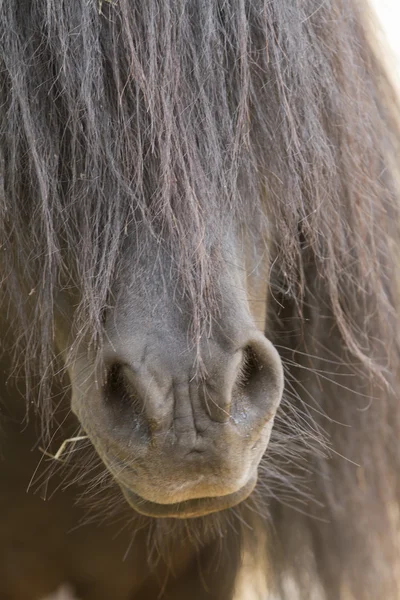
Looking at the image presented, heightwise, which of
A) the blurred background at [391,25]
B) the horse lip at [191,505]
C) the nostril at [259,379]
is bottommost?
the horse lip at [191,505]

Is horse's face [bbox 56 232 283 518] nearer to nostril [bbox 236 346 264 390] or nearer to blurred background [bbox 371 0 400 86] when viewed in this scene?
nostril [bbox 236 346 264 390]

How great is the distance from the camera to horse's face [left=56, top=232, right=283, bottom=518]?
706mm

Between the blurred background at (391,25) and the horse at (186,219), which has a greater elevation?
the blurred background at (391,25)

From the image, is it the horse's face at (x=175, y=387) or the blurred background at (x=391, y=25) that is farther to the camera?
the blurred background at (x=391, y=25)

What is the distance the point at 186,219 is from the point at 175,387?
148mm

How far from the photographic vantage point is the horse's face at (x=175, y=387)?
706mm

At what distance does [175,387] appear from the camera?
711 mm

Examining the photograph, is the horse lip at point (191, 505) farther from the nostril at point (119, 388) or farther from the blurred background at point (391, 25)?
the blurred background at point (391, 25)

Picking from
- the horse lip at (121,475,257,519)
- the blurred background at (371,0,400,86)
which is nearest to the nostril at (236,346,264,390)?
the horse lip at (121,475,257,519)

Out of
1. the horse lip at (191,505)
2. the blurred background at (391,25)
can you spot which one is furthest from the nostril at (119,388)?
the blurred background at (391,25)

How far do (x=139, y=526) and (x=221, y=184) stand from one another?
0.56m

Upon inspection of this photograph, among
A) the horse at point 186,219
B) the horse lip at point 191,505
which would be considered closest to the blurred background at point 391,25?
the horse at point 186,219

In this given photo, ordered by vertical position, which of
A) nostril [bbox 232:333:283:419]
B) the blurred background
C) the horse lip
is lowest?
the horse lip

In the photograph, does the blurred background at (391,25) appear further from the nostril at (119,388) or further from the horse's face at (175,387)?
the nostril at (119,388)
